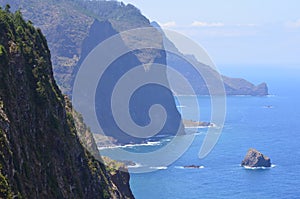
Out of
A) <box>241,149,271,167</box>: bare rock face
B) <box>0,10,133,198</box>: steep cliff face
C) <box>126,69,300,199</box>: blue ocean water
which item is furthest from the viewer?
<box>241,149,271,167</box>: bare rock face

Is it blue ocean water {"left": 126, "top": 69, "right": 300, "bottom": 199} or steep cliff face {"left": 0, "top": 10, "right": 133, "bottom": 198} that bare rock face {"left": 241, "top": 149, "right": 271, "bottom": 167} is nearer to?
blue ocean water {"left": 126, "top": 69, "right": 300, "bottom": 199}

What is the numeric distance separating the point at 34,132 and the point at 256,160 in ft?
297

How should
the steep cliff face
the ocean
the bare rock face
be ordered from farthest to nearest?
the bare rock face → the ocean → the steep cliff face

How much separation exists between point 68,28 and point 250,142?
2981 inches

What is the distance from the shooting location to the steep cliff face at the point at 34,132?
108 feet

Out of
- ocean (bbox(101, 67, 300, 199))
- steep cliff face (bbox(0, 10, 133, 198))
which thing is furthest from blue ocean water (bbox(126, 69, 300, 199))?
steep cliff face (bbox(0, 10, 133, 198))

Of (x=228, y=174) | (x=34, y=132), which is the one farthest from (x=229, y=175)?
(x=34, y=132)

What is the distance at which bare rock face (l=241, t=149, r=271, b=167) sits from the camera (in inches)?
4958

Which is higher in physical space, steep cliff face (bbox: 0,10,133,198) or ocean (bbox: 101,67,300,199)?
steep cliff face (bbox: 0,10,133,198)

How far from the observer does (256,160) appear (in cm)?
12588

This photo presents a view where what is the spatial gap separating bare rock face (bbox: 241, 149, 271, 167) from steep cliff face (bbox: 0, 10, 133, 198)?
73.2m

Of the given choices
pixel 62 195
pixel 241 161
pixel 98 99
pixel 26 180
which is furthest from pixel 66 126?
pixel 98 99

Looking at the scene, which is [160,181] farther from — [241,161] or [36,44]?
[36,44]

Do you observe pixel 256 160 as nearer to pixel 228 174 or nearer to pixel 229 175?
pixel 228 174
